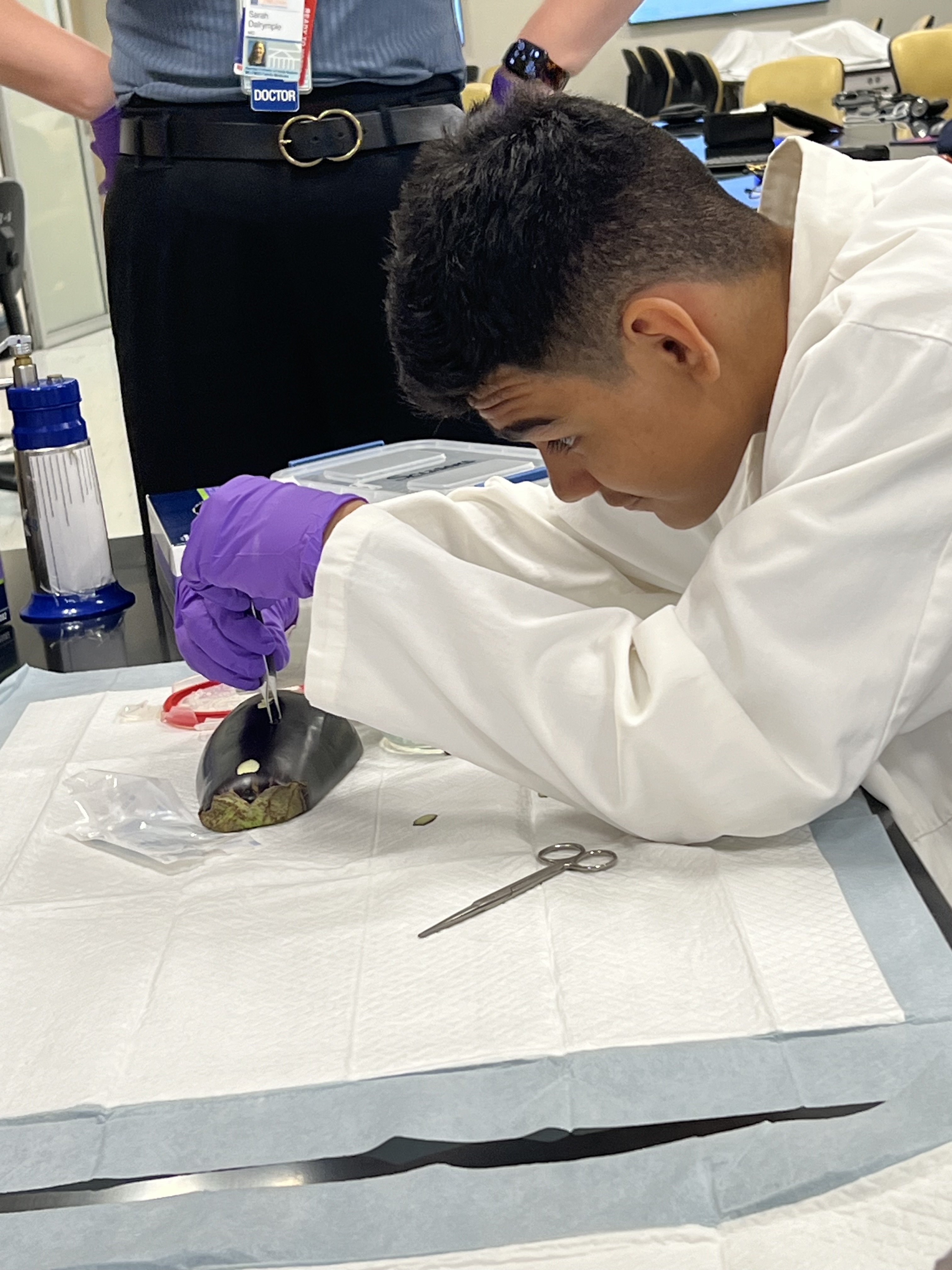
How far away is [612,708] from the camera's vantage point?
859 millimetres

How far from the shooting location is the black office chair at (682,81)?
826 cm

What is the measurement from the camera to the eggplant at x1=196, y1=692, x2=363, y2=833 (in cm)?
98

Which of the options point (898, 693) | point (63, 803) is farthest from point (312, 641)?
point (898, 693)

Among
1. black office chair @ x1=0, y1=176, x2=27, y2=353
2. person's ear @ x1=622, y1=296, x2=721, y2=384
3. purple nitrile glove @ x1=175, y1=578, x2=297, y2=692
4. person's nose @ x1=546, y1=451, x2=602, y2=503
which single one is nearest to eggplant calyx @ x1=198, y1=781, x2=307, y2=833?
purple nitrile glove @ x1=175, y1=578, x2=297, y2=692

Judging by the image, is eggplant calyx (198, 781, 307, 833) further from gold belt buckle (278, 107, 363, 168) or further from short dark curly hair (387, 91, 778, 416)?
gold belt buckle (278, 107, 363, 168)

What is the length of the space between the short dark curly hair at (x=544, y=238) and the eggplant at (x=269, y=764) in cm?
30

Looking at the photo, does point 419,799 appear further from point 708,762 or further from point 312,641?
point 708,762

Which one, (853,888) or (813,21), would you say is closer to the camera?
(853,888)

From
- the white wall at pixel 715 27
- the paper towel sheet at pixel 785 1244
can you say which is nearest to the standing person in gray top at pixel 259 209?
the paper towel sheet at pixel 785 1244

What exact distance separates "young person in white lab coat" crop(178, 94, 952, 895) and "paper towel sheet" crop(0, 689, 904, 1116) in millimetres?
→ 62

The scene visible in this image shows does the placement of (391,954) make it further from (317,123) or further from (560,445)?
(317,123)

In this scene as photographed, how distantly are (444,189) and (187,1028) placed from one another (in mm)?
545

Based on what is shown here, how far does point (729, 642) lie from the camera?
836mm

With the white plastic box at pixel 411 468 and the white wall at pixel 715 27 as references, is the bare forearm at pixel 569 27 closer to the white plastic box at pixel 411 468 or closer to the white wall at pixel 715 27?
the white plastic box at pixel 411 468
